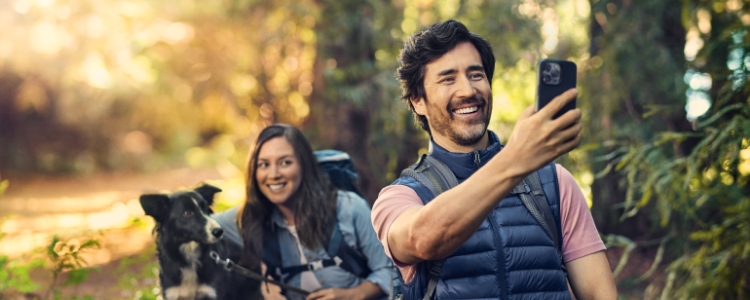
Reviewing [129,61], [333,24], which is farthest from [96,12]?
[333,24]

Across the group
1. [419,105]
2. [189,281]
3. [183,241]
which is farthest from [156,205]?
[419,105]

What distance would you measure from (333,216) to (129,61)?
994cm

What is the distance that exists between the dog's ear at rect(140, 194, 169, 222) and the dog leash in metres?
0.33

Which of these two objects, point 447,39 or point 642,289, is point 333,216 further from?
point 642,289

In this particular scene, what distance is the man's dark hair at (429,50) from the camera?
2.27 metres

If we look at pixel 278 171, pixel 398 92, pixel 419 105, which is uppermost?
pixel 398 92

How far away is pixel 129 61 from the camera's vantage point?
12586mm

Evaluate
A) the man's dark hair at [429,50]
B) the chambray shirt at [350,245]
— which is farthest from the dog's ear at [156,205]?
the man's dark hair at [429,50]

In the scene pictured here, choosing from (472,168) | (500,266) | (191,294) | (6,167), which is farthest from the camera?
(6,167)

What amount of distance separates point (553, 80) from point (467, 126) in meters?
0.65

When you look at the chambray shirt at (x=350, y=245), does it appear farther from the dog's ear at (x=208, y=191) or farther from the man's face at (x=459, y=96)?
the man's face at (x=459, y=96)

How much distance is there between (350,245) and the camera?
157 inches

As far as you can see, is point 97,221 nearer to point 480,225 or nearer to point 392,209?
point 392,209

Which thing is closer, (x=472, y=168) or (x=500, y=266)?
(x=500, y=266)
